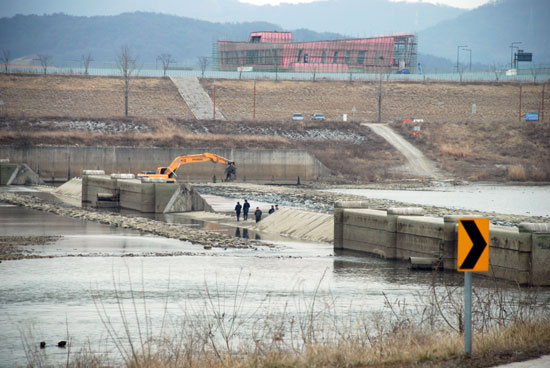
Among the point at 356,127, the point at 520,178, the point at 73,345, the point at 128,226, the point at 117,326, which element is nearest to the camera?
the point at 73,345

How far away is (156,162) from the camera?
86.8 metres

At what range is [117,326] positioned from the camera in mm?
20188

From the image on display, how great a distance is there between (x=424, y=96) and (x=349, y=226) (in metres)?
95.4

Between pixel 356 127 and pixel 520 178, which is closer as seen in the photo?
pixel 520 178

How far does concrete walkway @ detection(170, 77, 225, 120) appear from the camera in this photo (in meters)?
116

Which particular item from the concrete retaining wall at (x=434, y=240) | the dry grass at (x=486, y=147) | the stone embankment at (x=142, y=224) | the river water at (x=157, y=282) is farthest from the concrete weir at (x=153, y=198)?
the dry grass at (x=486, y=147)

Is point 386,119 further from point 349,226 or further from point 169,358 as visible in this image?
point 169,358

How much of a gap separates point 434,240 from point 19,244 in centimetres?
1777

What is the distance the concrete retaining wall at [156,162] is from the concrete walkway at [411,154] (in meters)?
11.2

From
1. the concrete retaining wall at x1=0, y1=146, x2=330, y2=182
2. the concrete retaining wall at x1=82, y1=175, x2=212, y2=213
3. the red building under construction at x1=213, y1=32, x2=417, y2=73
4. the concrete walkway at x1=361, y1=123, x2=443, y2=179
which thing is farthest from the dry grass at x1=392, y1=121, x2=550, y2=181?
the red building under construction at x1=213, y1=32, x2=417, y2=73

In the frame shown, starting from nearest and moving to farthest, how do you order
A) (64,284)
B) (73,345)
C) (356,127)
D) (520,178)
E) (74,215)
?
(73,345) → (64,284) → (74,215) → (520,178) → (356,127)

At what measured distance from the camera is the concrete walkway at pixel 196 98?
380 feet

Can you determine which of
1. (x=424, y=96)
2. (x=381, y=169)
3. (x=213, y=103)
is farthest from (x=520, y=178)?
(x=213, y=103)

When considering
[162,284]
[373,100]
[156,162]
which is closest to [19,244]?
[162,284]
